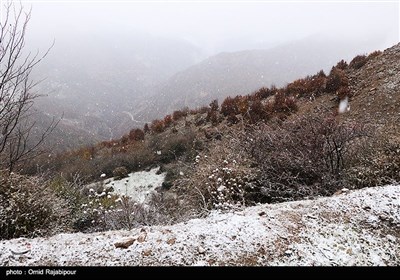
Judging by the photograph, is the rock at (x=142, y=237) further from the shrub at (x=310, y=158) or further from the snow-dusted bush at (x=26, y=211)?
the shrub at (x=310, y=158)

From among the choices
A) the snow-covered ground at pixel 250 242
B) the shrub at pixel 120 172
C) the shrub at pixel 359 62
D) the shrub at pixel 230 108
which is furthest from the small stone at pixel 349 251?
the shrub at pixel 359 62

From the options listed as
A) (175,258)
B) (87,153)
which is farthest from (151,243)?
(87,153)

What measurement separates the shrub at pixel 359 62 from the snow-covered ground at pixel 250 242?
37.2ft

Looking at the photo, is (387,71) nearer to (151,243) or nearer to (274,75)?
(151,243)

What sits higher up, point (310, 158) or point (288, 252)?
point (310, 158)

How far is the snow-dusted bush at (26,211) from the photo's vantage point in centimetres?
349

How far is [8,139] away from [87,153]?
421 inches

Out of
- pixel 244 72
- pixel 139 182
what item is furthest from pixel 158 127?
pixel 244 72

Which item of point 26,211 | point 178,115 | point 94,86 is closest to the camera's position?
point 26,211

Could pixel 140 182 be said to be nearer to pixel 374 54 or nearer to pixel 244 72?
pixel 374 54

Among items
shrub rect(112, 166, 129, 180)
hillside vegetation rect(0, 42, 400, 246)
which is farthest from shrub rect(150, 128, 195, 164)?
shrub rect(112, 166, 129, 180)

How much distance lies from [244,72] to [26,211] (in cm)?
9550

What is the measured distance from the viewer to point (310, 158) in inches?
220
